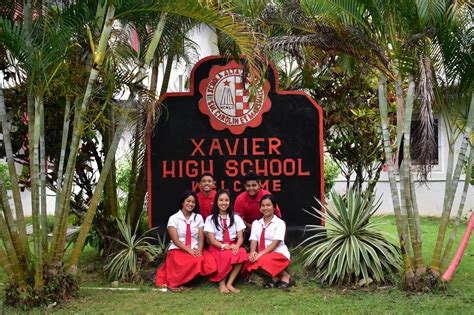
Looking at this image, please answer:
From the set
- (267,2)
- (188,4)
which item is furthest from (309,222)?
(188,4)

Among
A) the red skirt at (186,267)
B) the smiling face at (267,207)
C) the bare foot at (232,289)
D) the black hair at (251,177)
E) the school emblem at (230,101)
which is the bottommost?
the bare foot at (232,289)

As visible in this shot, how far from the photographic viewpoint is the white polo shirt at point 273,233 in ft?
25.0

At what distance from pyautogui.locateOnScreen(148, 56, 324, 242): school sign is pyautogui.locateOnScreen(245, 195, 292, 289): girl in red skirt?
118 cm

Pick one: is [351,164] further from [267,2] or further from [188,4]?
[188,4]

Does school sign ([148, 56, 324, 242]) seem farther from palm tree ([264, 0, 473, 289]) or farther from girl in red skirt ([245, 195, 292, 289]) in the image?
palm tree ([264, 0, 473, 289])

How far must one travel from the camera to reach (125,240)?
865cm

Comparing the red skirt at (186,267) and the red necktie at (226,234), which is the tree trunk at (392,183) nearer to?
the red necktie at (226,234)

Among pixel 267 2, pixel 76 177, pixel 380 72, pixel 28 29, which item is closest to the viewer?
pixel 28 29

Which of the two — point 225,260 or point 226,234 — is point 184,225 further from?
point 225,260

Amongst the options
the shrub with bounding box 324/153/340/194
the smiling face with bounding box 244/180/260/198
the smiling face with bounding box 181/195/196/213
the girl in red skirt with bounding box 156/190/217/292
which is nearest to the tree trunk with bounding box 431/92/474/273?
the smiling face with bounding box 244/180/260/198

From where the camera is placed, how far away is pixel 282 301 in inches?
277

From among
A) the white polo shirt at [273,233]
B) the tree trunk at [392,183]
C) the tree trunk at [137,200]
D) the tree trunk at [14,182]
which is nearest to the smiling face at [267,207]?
the white polo shirt at [273,233]

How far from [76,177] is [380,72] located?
473 centimetres

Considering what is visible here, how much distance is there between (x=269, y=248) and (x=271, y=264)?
187 mm
